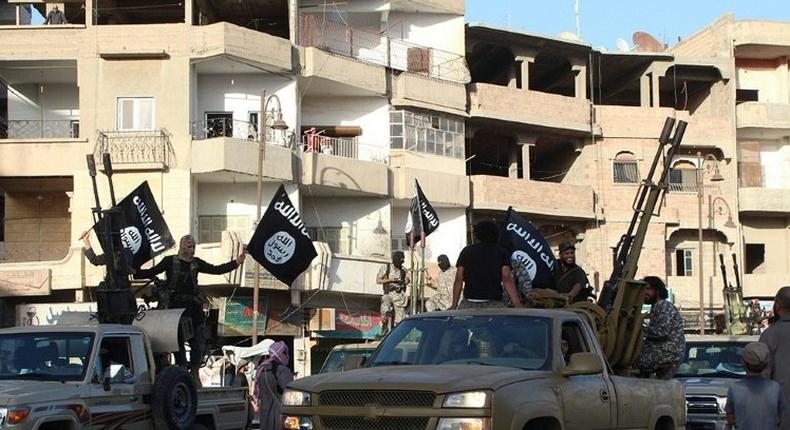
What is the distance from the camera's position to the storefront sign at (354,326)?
3728 centimetres

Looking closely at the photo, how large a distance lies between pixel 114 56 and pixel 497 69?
16.0m

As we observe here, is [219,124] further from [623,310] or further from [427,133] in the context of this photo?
[623,310]

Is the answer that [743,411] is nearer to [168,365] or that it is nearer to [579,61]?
[168,365]

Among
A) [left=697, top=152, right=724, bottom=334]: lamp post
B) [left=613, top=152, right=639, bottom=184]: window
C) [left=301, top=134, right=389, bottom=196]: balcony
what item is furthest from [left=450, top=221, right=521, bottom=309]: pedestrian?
[left=613, top=152, right=639, bottom=184]: window

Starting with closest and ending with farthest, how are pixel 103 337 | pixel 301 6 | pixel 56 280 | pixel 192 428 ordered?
pixel 103 337
pixel 192 428
pixel 56 280
pixel 301 6

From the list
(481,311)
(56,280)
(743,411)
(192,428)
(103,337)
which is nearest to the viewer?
(743,411)

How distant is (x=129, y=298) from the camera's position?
14.6 m

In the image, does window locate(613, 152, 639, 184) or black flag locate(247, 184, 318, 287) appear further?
window locate(613, 152, 639, 184)

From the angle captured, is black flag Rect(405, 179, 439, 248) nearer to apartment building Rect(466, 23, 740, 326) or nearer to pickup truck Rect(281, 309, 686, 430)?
apartment building Rect(466, 23, 740, 326)

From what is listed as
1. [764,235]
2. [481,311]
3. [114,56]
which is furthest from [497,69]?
[481,311]

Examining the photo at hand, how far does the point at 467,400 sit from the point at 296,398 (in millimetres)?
1435

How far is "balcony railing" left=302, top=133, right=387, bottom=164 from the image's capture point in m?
38.6

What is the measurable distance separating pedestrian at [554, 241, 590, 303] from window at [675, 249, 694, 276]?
32.0 meters

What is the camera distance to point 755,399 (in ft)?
31.8
